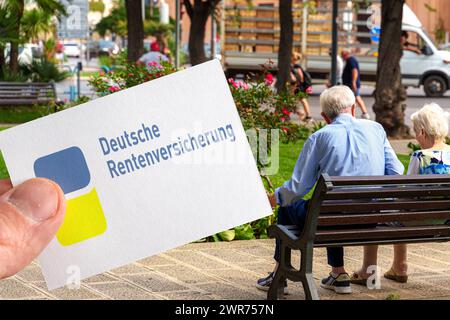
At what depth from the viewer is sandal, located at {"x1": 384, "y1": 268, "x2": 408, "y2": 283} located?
7.26 meters

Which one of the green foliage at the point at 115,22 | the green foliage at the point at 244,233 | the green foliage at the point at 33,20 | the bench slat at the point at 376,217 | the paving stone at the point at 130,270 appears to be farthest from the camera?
the green foliage at the point at 115,22

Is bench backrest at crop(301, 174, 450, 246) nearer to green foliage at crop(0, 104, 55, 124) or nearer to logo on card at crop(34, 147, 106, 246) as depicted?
logo on card at crop(34, 147, 106, 246)

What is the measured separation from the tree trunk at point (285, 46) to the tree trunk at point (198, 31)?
3.44 metres

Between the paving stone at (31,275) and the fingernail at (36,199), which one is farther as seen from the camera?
the paving stone at (31,275)

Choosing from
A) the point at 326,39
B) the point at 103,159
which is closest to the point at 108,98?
the point at 103,159

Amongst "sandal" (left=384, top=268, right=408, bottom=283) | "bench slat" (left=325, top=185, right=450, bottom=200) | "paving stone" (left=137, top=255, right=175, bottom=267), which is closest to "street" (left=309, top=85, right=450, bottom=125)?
"paving stone" (left=137, top=255, right=175, bottom=267)

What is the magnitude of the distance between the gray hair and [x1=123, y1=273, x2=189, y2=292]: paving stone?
1.52 meters

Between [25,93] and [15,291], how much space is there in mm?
17023

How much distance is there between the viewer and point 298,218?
646 centimetres

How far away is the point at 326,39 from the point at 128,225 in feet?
128

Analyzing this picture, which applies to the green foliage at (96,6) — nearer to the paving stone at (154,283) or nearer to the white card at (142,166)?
the paving stone at (154,283)

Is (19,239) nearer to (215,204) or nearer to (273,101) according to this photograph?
(215,204)

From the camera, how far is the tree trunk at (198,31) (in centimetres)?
3066

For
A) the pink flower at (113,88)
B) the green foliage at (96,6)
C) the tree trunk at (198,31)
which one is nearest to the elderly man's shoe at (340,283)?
the pink flower at (113,88)
